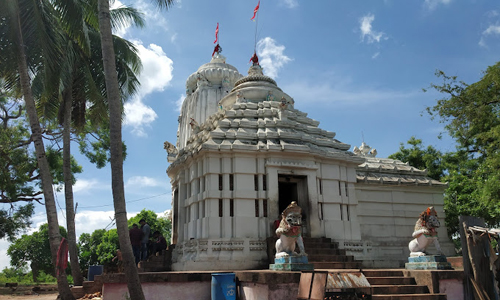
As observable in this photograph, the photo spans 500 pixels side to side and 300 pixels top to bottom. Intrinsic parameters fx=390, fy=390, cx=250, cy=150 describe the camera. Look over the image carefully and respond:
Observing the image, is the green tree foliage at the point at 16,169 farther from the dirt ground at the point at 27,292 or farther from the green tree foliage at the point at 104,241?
the green tree foliage at the point at 104,241

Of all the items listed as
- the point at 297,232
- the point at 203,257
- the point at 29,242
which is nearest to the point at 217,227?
the point at 203,257

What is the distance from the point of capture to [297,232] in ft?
33.1

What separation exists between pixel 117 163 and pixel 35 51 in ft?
25.8

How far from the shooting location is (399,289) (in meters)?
9.73

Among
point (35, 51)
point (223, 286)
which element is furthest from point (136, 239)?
point (35, 51)

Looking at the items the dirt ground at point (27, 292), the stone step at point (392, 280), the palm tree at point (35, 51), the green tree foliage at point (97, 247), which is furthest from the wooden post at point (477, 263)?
the green tree foliage at point (97, 247)

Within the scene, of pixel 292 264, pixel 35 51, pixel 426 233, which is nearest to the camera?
pixel 292 264

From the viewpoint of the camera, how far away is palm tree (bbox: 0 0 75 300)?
13.3m

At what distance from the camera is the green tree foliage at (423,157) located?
27.7 m

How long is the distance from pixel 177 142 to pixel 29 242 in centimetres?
2542

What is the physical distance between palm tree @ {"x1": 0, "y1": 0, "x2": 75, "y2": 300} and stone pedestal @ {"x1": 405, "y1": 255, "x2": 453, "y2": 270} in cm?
1077

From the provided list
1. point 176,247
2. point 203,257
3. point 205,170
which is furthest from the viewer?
point 176,247

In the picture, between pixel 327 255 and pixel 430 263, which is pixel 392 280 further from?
pixel 327 255

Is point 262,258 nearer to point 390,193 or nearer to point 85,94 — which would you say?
point 390,193
